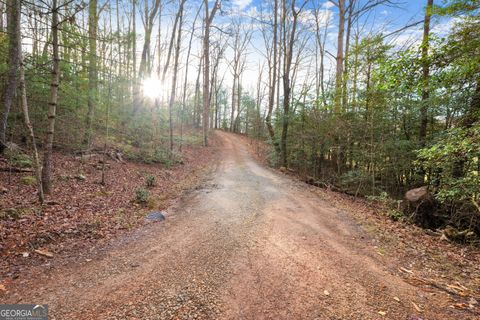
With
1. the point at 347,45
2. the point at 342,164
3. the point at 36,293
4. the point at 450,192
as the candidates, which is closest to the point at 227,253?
the point at 36,293

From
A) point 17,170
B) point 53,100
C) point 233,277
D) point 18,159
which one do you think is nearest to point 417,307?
point 233,277

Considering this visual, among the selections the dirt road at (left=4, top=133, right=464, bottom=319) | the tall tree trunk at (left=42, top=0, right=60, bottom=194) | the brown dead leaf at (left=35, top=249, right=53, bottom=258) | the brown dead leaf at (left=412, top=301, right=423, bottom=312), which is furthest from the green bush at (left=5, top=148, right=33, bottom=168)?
the brown dead leaf at (left=412, top=301, right=423, bottom=312)

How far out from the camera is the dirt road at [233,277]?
2.85 meters

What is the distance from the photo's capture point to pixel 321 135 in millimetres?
11703

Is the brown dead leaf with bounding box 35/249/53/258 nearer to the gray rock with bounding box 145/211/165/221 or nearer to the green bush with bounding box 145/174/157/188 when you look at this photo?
the gray rock with bounding box 145/211/165/221

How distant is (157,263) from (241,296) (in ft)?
5.32

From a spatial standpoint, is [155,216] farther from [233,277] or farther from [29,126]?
[29,126]

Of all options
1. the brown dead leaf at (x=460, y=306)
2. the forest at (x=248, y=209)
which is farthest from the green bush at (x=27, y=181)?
the brown dead leaf at (x=460, y=306)

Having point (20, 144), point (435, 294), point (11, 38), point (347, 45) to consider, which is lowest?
point (435, 294)

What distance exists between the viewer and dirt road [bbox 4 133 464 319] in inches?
112

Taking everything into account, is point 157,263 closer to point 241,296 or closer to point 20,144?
point 241,296

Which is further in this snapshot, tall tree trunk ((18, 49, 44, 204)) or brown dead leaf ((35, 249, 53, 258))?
tall tree trunk ((18, 49, 44, 204))

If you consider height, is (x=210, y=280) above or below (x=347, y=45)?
below

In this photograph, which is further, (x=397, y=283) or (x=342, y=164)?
(x=342, y=164)
